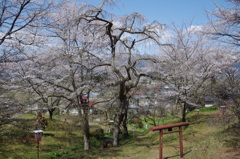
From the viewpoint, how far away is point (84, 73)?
11.6 m

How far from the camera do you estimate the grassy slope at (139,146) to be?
21.5ft

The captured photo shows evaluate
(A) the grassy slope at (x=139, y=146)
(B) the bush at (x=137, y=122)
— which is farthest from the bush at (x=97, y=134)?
(B) the bush at (x=137, y=122)

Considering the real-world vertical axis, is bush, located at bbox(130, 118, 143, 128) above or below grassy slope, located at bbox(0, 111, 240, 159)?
below

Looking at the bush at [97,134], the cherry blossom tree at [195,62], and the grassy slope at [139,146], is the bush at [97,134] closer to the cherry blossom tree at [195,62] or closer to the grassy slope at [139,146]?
the grassy slope at [139,146]

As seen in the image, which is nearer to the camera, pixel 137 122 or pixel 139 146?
pixel 139 146

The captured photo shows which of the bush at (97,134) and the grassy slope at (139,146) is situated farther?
the bush at (97,134)

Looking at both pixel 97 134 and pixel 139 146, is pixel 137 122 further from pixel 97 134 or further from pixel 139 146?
pixel 139 146

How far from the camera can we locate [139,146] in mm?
9922

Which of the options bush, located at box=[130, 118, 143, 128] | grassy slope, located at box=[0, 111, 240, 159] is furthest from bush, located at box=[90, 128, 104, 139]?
bush, located at box=[130, 118, 143, 128]

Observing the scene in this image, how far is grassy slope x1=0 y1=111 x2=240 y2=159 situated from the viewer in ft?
21.5

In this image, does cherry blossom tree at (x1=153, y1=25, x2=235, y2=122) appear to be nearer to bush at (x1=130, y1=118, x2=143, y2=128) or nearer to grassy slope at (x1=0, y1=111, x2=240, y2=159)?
grassy slope at (x1=0, y1=111, x2=240, y2=159)

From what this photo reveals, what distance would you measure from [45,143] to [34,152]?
55.1 inches

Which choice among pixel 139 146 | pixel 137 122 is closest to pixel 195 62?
pixel 139 146

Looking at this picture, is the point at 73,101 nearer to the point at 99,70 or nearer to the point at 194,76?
the point at 99,70
